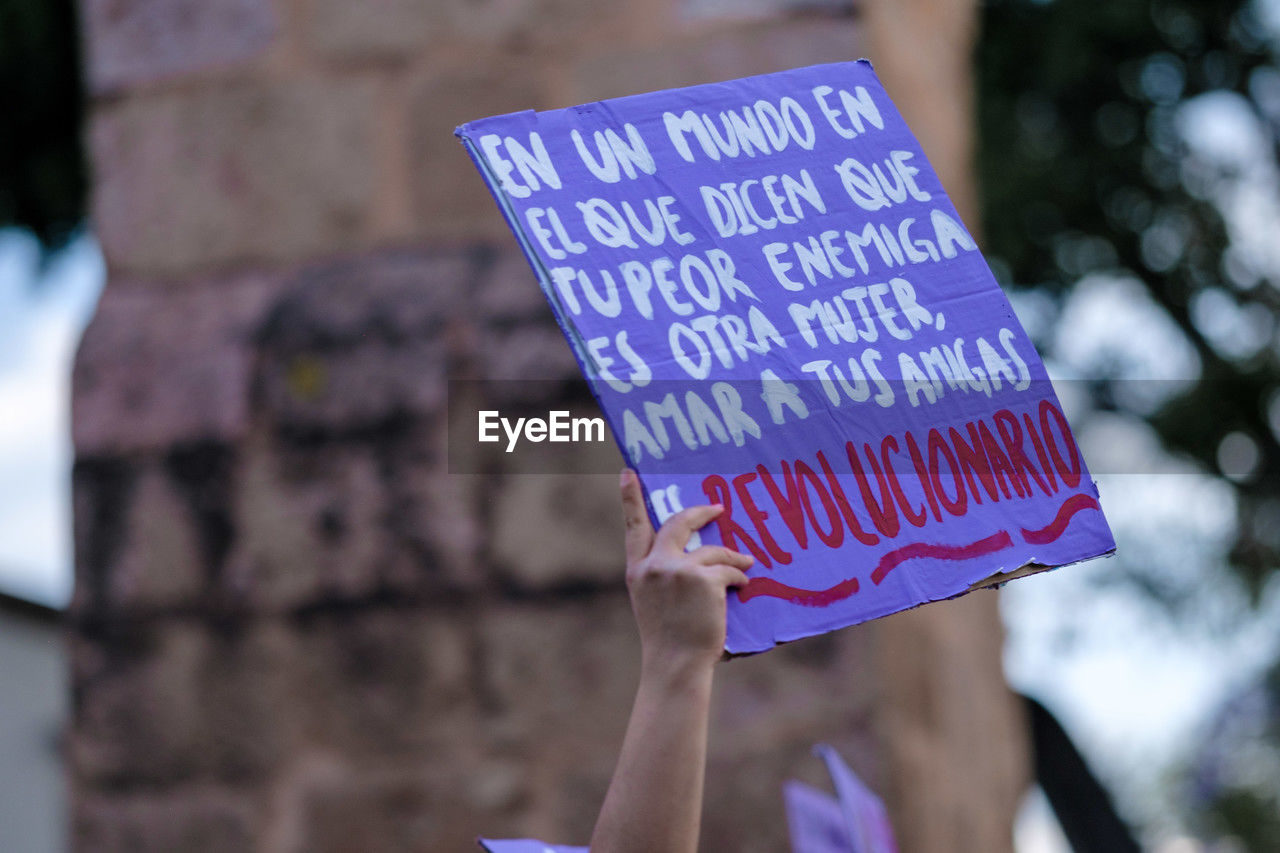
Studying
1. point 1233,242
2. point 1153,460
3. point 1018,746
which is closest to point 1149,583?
point 1153,460

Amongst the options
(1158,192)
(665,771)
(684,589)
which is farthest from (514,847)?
(1158,192)

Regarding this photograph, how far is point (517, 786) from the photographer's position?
204cm

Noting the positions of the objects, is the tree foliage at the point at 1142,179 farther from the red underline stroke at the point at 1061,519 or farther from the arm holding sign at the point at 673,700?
the arm holding sign at the point at 673,700

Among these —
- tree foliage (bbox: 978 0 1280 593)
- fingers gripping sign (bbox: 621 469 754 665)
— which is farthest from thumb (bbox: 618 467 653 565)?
tree foliage (bbox: 978 0 1280 593)

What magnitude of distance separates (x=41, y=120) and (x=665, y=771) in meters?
6.22

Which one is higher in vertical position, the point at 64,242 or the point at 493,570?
the point at 64,242

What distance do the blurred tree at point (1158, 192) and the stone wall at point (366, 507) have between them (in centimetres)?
533

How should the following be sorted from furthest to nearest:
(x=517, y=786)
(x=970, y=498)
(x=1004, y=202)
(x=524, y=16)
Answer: (x=1004, y=202) < (x=524, y=16) < (x=517, y=786) < (x=970, y=498)

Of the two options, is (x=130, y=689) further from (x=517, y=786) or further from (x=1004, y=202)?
(x=1004, y=202)

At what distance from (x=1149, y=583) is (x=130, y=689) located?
7.28 m

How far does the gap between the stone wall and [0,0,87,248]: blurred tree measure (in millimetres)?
3961

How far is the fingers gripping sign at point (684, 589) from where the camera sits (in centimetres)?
110

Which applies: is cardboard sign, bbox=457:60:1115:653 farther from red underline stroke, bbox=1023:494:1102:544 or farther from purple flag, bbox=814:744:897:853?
purple flag, bbox=814:744:897:853

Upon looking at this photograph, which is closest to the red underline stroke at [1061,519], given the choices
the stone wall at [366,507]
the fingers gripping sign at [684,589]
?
the fingers gripping sign at [684,589]
